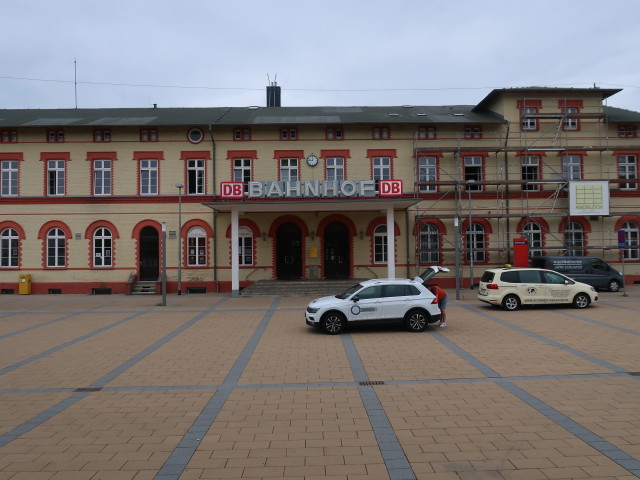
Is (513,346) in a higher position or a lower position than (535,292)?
lower

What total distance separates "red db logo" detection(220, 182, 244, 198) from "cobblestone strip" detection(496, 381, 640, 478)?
16.8 m

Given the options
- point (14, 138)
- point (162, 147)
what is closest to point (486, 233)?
point (162, 147)

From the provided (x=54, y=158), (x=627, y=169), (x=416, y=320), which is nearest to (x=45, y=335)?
(x=416, y=320)

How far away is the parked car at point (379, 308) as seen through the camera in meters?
12.9

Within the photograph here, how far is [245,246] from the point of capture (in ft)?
84.9

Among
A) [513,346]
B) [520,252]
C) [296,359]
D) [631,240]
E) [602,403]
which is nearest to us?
[602,403]

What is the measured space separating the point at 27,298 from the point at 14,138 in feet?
29.6

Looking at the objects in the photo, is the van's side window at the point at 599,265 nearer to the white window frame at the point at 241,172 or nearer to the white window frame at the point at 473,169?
the white window frame at the point at 473,169

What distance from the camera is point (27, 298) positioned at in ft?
76.5

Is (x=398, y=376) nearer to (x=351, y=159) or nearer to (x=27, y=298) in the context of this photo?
(x=351, y=159)

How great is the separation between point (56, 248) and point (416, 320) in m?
21.2

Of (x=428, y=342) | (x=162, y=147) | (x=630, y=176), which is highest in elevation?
(x=162, y=147)

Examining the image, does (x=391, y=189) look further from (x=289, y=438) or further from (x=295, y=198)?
(x=289, y=438)

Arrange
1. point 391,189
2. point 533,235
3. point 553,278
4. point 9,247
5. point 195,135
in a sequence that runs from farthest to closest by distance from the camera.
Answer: point 533,235 → point 195,135 → point 9,247 → point 391,189 → point 553,278
